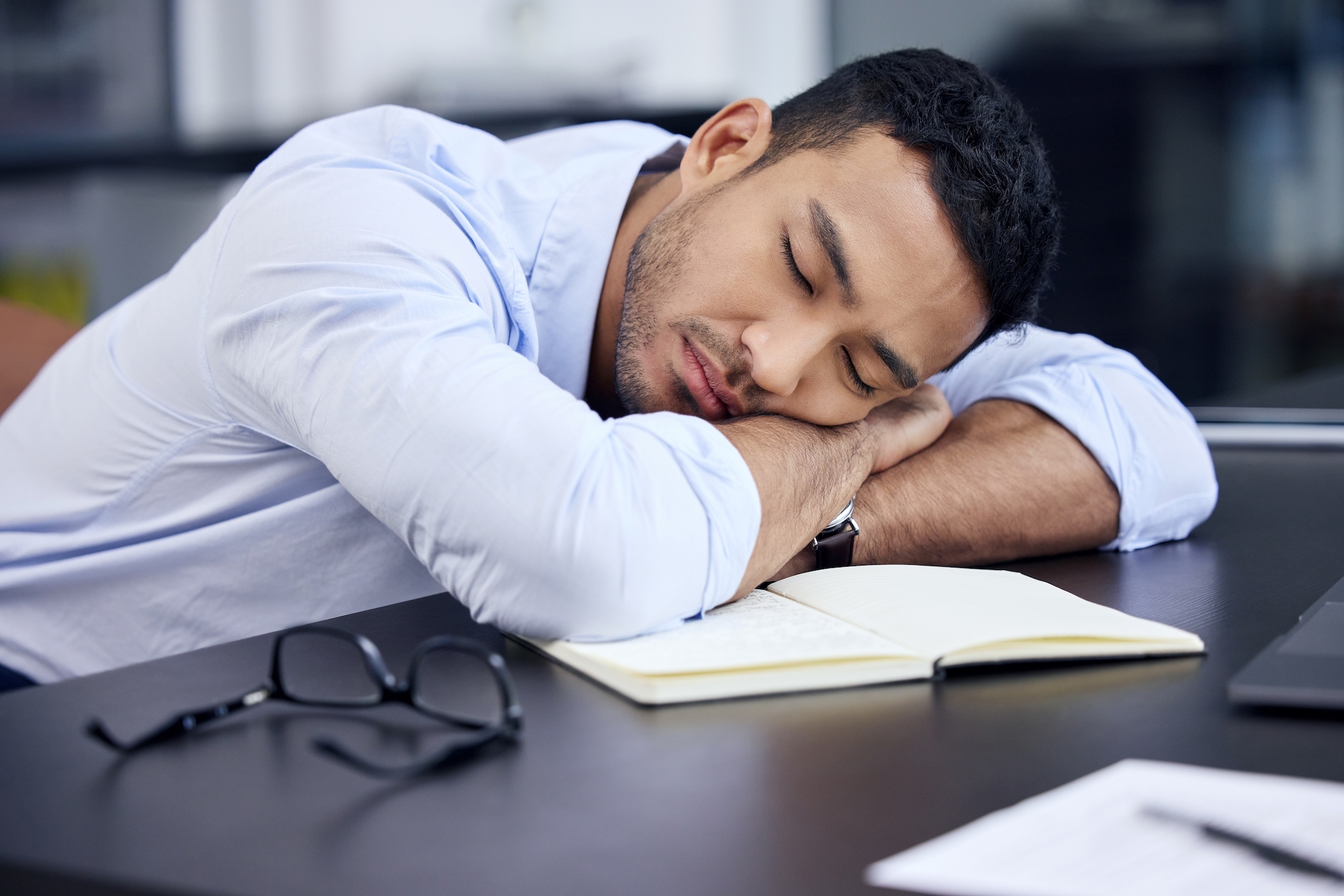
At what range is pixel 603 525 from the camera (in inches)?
31.5

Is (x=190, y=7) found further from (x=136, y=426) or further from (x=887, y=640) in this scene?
(x=887, y=640)

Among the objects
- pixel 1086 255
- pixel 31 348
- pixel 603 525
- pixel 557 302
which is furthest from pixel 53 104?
pixel 603 525

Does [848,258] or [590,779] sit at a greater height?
[848,258]

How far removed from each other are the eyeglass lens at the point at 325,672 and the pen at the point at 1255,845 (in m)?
0.38

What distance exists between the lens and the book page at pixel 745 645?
72cm

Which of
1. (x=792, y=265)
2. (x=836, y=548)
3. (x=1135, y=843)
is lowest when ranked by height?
(x=836, y=548)

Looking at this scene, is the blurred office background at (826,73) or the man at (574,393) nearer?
the man at (574,393)

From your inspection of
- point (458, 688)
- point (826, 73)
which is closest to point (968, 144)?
point (458, 688)

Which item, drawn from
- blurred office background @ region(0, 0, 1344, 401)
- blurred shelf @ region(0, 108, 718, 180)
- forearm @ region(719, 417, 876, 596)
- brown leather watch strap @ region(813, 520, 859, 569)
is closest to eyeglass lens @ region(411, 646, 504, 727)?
forearm @ region(719, 417, 876, 596)

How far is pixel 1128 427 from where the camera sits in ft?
4.00

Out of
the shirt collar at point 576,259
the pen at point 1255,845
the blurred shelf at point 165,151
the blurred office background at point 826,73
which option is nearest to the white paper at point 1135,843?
the pen at point 1255,845

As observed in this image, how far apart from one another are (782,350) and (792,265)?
8 centimetres

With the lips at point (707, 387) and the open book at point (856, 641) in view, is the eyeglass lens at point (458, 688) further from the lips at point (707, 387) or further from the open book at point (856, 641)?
the lips at point (707, 387)

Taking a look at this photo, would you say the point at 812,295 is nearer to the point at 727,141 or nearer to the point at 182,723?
the point at 727,141
